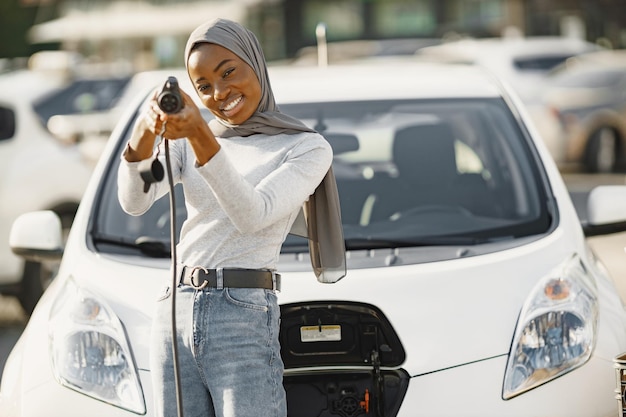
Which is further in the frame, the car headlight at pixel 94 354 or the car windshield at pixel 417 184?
the car windshield at pixel 417 184

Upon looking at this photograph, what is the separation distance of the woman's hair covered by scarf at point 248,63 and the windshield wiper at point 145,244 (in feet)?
4.20

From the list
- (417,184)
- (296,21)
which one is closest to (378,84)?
(417,184)

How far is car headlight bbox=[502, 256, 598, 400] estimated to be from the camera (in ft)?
12.4

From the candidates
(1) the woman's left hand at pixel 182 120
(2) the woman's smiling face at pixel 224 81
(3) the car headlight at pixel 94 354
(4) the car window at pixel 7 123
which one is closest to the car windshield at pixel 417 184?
(3) the car headlight at pixel 94 354

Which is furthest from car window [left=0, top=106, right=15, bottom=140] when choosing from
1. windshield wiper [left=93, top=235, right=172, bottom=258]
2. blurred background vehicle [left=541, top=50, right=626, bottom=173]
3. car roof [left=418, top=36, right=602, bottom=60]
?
car roof [left=418, top=36, right=602, bottom=60]

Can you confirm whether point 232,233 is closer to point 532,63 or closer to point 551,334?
point 551,334

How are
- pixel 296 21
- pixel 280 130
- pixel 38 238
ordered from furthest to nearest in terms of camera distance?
pixel 296 21
pixel 38 238
pixel 280 130

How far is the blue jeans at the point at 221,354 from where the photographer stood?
2957mm

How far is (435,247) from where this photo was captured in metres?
4.43

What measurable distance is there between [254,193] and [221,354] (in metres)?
0.38

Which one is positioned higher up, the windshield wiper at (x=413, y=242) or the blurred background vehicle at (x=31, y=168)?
the windshield wiper at (x=413, y=242)

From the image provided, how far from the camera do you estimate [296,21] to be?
124 feet

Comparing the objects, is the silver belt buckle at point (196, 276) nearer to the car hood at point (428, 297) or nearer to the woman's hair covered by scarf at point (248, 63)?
the woman's hair covered by scarf at point (248, 63)

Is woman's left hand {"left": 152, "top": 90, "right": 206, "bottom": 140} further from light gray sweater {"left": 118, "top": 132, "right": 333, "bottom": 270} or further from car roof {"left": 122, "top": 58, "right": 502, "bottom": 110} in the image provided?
car roof {"left": 122, "top": 58, "right": 502, "bottom": 110}
